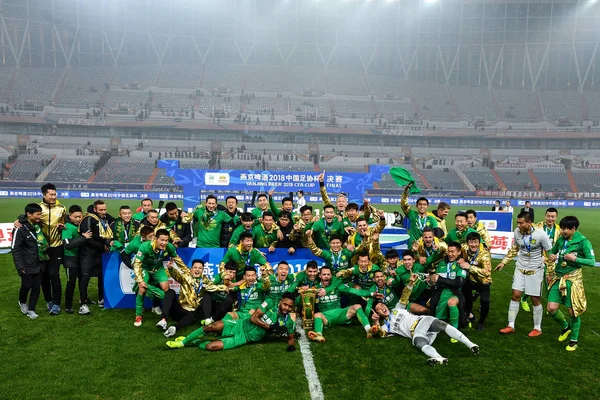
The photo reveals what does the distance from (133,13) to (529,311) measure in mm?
63693

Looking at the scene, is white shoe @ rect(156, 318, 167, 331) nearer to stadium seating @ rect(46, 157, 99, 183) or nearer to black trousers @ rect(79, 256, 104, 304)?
black trousers @ rect(79, 256, 104, 304)

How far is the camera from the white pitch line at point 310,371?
210 inches

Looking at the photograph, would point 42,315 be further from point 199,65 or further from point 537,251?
point 199,65

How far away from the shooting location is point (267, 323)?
700cm

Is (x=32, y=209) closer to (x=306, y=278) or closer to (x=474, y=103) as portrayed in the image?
(x=306, y=278)

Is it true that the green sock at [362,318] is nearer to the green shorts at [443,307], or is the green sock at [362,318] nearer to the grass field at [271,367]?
the grass field at [271,367]

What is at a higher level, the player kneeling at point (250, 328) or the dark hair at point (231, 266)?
the dark hair at point (231, 266)

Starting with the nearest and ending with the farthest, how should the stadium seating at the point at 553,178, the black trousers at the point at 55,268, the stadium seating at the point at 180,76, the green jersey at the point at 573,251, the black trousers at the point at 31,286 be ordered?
the green jersey at the point at 573,251
the black trousers at the point at 31,286
the black trousers at the point at 55,268
the stadium seating at the point at 553,178
the stadium seating at the point at 180,76

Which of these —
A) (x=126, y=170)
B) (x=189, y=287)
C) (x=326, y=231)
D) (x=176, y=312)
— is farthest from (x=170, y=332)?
(x=126, y=170)

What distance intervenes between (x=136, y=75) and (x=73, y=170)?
69.0ft

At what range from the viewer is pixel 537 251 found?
7.40m

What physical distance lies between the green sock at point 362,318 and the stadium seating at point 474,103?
5778 cm

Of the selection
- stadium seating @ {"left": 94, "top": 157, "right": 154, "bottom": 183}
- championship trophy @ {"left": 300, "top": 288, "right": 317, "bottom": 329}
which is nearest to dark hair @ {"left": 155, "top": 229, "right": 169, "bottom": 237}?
championship trophy @ {"left": 300, "top": 288, "right": 317, "bottom": 329}

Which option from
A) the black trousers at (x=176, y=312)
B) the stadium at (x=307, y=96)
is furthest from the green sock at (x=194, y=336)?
the stadium at (x=307, y=96)
